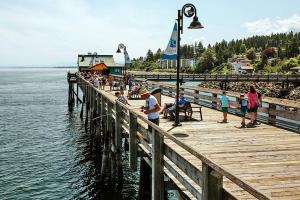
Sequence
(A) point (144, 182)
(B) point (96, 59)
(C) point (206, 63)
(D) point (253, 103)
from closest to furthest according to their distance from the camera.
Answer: (A) point (144, 182), (D) point (253, 103), (B) point (96, 59), (C) point (206, 63)

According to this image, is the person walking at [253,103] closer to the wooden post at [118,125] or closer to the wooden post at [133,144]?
the wooden post at [118,125]

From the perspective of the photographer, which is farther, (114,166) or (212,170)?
(114,166)

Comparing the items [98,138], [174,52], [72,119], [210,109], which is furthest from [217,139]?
[72,119]

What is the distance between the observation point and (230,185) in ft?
22.0

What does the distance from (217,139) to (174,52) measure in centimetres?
349

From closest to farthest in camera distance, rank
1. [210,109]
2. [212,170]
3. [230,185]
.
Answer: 1. [212,170]
2. [230,185]
3. [210,109]

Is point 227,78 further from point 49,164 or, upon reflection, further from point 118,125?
point 118,125

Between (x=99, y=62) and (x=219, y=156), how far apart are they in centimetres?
5706

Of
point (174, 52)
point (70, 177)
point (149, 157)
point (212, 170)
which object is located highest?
point (174, 52)

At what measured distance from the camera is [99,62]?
6431cm

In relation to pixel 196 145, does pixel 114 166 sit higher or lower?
lower

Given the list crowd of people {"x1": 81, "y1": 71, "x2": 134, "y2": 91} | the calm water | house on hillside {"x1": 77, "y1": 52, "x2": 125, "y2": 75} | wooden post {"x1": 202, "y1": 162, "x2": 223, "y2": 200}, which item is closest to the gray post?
the calm water

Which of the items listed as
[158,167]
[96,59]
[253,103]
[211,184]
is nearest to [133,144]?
[158,167]

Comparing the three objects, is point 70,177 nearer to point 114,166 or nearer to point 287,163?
point 114,166
